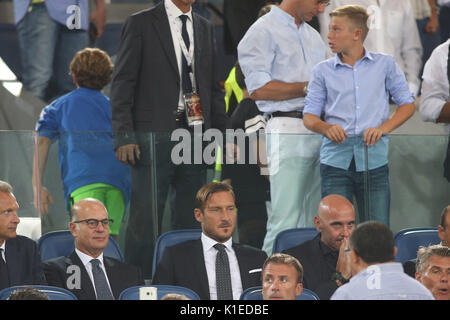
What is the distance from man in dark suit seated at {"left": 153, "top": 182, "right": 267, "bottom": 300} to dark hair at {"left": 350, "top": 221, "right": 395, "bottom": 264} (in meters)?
0.71

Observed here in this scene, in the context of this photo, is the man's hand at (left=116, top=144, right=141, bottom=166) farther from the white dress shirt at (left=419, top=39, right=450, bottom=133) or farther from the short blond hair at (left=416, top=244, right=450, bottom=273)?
the white dress shirt at (left=419, top=39, right=450, bottom=133)

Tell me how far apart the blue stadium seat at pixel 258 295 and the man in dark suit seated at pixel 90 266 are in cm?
60

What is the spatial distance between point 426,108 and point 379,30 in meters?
0.53

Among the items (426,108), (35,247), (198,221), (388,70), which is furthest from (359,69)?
(35,247)

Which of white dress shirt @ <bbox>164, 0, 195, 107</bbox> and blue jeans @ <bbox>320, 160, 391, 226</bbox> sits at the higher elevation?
white dress shirt @ <bbox>164, 0, 195, 107</bbox>

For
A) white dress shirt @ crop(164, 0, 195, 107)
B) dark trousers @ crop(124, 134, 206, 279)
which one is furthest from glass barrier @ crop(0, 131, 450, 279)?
white dress shirt @ crop(164, 0, 195, 107)

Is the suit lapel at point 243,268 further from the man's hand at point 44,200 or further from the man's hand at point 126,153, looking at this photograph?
the man's hand at point 44,200

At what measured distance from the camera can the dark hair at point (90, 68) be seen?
534 centimetres

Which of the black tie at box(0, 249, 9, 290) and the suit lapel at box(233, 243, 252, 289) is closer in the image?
the black tie at box(0, 249, 9, 290)

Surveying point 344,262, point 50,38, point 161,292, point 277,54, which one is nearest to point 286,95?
point 277,54

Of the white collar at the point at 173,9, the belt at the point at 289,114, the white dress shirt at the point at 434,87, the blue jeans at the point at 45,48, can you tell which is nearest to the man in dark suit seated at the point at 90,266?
the belt at the point at 289,114

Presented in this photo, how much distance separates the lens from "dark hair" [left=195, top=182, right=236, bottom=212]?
4.89 meters

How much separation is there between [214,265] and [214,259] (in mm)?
30
